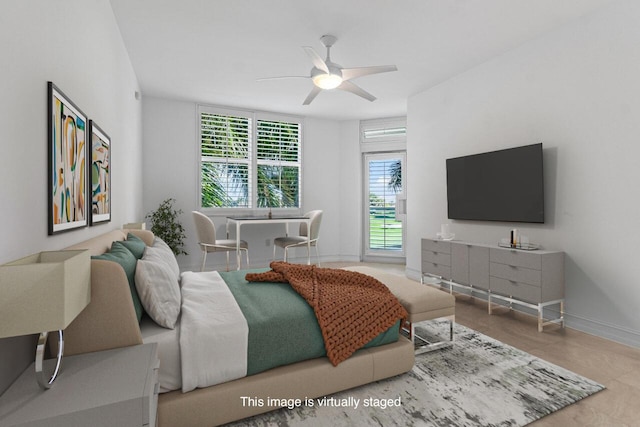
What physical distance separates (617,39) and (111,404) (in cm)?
378

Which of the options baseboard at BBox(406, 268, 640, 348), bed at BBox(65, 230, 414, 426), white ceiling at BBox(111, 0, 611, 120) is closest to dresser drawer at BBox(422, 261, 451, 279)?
baseboard at BBox(406, 268, 640, 348)

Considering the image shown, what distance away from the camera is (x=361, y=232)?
6.14 m

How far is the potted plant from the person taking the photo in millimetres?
4621

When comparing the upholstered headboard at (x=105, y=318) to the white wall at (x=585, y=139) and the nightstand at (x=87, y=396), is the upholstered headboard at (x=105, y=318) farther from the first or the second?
the white wall at (x=585, y=139)

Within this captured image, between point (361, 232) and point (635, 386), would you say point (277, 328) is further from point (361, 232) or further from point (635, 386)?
point (361, 232)

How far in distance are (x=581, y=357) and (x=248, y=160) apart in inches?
186

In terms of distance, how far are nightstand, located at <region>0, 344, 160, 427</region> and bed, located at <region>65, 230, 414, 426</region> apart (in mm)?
136

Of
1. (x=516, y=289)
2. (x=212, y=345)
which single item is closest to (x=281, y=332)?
(x=212, y=345)

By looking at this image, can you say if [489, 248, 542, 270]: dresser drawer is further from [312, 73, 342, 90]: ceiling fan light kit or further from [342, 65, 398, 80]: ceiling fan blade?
[312, 73, 342, 90]: ceiling fan light kit

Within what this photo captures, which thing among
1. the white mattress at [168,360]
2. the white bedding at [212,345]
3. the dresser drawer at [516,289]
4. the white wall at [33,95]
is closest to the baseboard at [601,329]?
the dresser drawer at [516,289]

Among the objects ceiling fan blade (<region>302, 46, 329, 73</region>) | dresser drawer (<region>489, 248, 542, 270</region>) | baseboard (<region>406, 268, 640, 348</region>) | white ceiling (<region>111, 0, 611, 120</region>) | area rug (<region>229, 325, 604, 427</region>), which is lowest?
area rug (<region>229, 325, 604, 427</region>)

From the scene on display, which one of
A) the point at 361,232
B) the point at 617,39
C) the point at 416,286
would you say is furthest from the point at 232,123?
the point at 617,39

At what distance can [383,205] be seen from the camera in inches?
235

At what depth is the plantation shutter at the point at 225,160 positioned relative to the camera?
5.17 m
